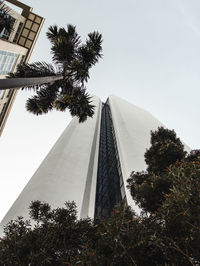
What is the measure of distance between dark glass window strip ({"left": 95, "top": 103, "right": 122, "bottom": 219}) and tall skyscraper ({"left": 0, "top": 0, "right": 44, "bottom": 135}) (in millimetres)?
17586

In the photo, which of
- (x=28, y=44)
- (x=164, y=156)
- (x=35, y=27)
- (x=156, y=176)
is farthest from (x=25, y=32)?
(x=156, y=176)

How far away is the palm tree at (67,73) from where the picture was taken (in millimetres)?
7762

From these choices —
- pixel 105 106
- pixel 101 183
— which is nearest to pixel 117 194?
pixel 101 183

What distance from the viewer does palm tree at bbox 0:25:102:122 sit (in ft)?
25.5

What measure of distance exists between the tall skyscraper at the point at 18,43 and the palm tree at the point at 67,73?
14.6m

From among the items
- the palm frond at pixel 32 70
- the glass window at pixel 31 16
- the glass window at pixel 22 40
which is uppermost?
the glass window at pixel 31 16

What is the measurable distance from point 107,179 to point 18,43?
24.6m

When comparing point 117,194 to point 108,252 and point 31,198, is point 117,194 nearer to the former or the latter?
point 31,198

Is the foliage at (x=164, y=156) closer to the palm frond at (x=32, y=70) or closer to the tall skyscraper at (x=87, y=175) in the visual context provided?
the tall skyscraper at (x=87, y=175)

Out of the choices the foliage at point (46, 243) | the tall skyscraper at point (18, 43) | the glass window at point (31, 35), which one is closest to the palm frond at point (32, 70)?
the foliage at point (46, 243)

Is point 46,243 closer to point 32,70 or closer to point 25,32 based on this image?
point 32,70

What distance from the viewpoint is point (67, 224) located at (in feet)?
17.2

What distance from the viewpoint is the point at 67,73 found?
8.38m

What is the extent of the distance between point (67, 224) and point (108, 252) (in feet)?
6.20
